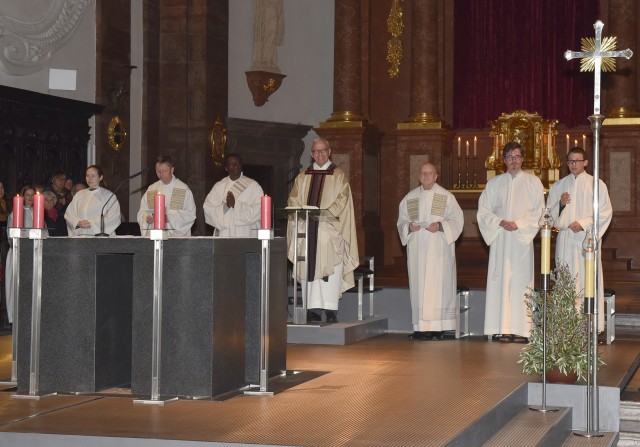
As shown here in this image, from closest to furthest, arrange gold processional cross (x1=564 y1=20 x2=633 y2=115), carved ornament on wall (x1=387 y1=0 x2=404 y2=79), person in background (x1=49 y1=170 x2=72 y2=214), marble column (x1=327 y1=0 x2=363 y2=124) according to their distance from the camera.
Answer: gold processional cross (x1=564 y1=20 x2=633 y2=115)
person in background (x1=49 y1=170 x2=72 y2=214)
marble column (x1=327 y1=0 x2=363 y2=124)
carved ornament on wall (x1=387 y1=0 x2=404 y2=79)

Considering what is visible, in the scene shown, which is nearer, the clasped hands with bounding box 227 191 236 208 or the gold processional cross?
the gold processional cross

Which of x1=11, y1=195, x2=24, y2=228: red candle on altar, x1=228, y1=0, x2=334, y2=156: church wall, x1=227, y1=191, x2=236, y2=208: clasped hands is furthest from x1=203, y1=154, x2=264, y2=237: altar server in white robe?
x1=228, y1=0, x2=334, y2=156: church wall

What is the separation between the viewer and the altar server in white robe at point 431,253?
1129 centimetres

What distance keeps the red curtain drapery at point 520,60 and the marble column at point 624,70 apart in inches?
38.5

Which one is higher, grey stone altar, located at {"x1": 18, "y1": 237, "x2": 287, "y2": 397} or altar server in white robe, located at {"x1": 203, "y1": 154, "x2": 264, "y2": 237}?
altar server in white robe, located at {"x1": 203, "y1": 154, "x2": 264, "y2": 237}

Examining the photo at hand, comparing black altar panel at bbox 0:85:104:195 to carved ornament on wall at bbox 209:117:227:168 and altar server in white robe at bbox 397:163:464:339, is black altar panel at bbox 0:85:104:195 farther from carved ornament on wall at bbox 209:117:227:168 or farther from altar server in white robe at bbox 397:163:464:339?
altar server in white robe at bbox 397:163:464:339

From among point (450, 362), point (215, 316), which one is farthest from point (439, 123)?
point (215, 316)

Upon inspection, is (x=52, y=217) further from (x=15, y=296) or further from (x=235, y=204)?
(x=15, y=296)

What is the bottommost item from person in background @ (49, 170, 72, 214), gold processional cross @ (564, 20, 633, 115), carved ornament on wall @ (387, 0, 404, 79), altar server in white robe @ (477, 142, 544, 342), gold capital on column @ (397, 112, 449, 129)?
altar server in white robe @ (477, 142, 544, 342)

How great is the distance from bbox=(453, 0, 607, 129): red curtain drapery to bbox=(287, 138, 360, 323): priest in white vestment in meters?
5.92

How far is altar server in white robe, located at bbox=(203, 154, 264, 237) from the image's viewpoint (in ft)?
38.7

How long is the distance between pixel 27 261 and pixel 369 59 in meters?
10.3

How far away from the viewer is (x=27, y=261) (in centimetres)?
723

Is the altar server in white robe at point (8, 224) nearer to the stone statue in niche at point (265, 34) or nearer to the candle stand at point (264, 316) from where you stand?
the candle stand at point (264, 316)
